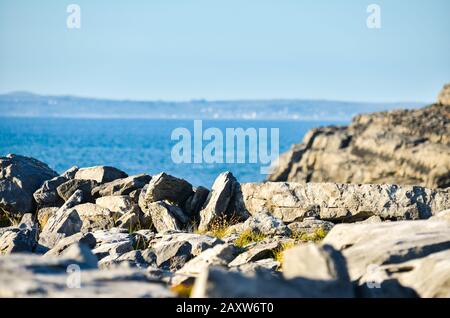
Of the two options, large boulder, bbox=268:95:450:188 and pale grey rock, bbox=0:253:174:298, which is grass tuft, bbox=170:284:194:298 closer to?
pale grey rock, bbox=0:253:174:298

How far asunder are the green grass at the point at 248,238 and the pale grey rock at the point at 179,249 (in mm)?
681

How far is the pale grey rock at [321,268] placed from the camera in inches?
356

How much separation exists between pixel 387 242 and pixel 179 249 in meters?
4.53

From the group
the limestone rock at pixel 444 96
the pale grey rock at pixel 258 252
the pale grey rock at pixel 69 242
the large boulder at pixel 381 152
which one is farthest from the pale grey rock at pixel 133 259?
the limestone rock at pixel 444 96

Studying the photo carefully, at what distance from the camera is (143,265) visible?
13281 millimetres

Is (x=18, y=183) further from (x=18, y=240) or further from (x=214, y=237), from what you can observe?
(x=214, y=237)

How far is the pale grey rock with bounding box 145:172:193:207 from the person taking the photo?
675 inches

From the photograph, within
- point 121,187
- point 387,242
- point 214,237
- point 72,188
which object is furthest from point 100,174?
point 387,242

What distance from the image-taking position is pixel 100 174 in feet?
63.3

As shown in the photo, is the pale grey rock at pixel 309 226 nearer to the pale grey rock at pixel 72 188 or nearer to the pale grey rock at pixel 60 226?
the pale grey rock at pixel 60 226

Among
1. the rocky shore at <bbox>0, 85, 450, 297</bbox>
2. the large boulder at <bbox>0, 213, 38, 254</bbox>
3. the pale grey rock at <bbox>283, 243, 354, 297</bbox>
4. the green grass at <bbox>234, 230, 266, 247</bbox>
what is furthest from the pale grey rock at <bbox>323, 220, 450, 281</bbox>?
the large boulder at <bbox>0, 213, 38, 254</bbox>

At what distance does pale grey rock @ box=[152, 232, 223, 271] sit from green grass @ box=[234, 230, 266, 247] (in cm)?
68

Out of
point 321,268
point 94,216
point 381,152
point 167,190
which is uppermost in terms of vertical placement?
point 321,268
